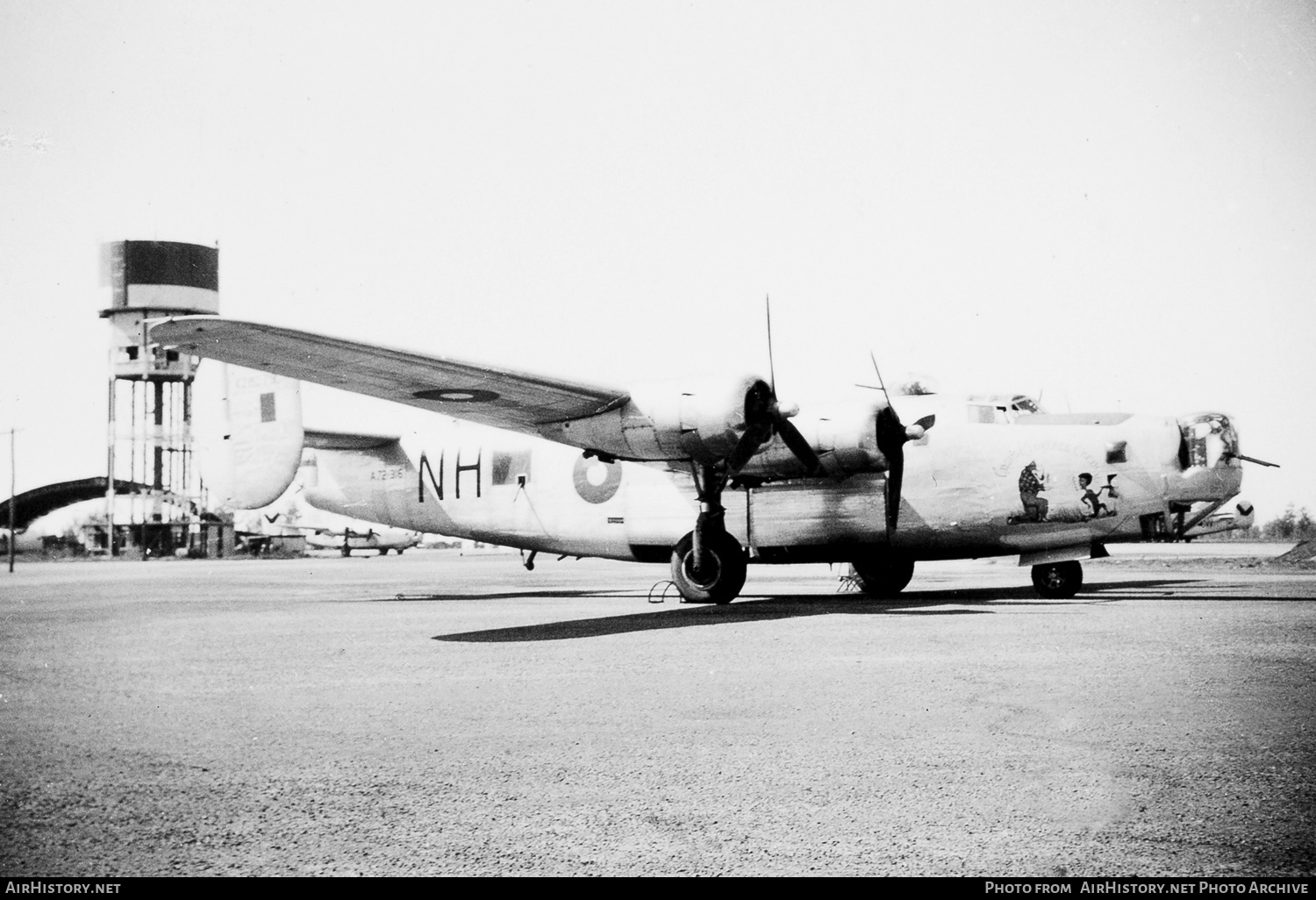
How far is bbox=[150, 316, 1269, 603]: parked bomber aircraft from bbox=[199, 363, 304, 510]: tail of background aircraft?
6cm

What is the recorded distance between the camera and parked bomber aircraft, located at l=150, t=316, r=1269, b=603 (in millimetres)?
13406

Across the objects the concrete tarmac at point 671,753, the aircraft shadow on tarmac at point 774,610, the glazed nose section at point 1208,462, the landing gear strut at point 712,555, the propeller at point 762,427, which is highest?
the propeller at point 762,427

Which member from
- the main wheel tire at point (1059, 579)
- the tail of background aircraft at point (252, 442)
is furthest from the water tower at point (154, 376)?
the main wheel tire at point (1059, 579)

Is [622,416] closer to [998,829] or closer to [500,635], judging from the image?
[500,635]

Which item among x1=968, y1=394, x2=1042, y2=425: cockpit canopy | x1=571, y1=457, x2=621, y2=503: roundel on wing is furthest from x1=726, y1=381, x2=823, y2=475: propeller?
x1=571, y1=457, x2=621, y2=503: roundel on wing

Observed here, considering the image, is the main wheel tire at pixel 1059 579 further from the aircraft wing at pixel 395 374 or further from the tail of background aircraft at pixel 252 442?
the tail of background aircraft at pixel 252 442

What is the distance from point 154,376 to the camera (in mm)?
55312

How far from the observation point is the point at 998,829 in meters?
3.63

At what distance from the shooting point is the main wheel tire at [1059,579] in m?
15.7

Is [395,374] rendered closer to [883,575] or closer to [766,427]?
[766,427]

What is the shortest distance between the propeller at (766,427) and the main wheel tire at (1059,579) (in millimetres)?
4249

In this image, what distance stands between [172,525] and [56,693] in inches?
2490

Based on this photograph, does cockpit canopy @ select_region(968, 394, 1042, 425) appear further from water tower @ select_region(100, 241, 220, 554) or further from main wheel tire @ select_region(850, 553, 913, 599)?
water tower @ select_region(100, 241, 220, 554)

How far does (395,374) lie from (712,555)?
202 inches
